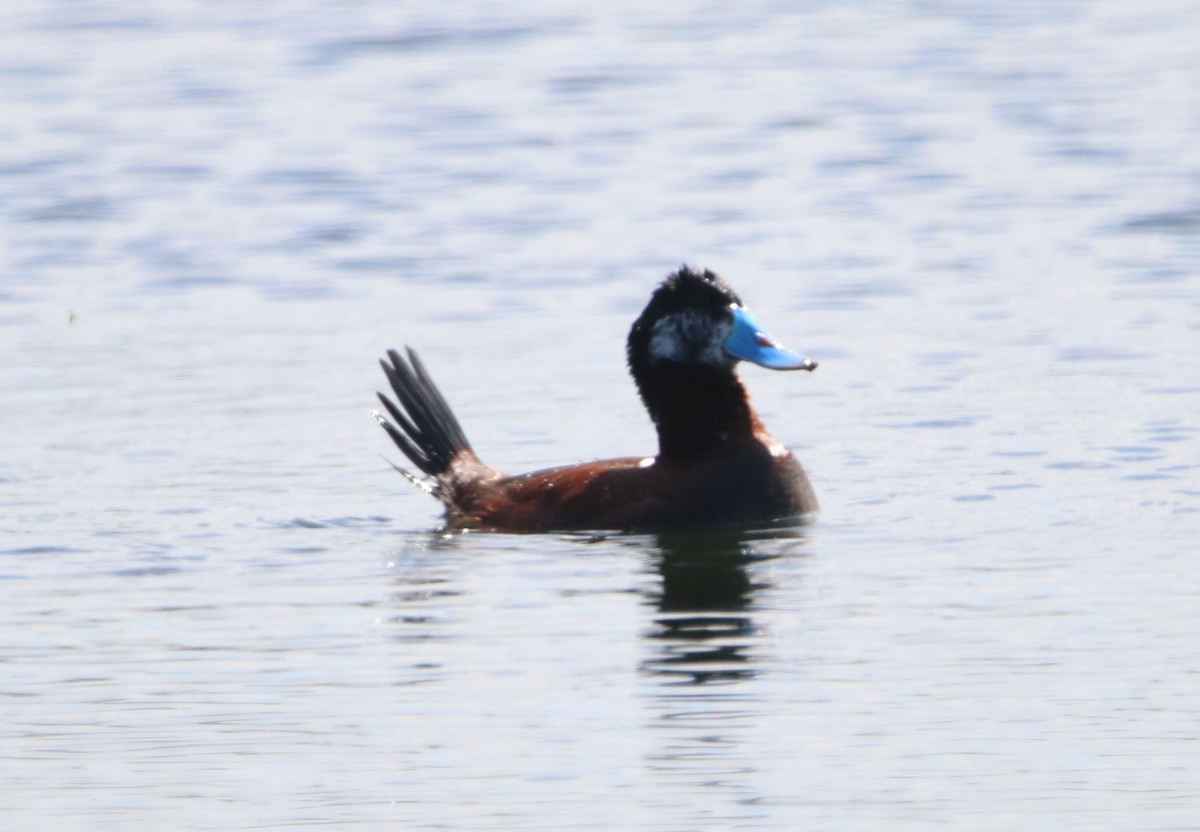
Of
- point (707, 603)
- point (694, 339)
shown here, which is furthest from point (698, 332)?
point (707, 603)

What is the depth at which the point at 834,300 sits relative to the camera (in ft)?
37.6

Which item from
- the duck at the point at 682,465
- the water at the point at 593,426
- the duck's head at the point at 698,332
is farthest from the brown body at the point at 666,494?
the duck's head at the point at 698,332

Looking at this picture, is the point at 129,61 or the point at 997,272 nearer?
the point at 997,272

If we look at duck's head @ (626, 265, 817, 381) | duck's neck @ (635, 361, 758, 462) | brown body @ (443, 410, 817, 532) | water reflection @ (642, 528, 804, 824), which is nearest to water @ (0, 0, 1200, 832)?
water reflection @ (642, 528, 804, 824)

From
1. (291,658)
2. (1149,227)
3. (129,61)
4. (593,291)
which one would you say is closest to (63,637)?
(291,658)

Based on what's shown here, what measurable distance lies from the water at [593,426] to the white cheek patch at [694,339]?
2.07 feet

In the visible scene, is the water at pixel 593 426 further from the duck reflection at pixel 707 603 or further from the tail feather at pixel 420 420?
the tail feather at pixel 420 420

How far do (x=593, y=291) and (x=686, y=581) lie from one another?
4.34 m

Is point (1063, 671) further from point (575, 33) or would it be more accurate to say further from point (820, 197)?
point (575, 33)

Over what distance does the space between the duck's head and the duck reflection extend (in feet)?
2.20

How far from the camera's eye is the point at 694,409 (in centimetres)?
859

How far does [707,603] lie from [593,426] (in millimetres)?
2493

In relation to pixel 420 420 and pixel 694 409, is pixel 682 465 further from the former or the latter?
pixel 420 420

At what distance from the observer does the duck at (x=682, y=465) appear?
27.4 feet
